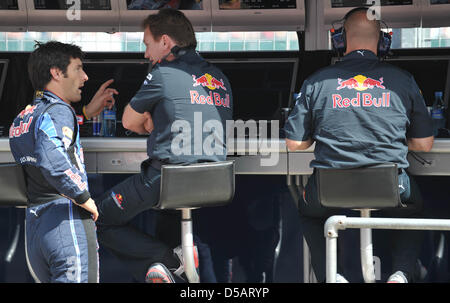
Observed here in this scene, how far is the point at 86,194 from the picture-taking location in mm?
2207

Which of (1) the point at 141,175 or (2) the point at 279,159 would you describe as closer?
(1) the point at 141,175

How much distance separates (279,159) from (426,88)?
42.9 inches

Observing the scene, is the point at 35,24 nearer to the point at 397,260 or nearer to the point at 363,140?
the point at 363,140

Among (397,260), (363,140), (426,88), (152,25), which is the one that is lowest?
(397,260)

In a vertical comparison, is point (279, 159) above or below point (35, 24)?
below

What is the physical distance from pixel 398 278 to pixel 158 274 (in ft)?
3.14

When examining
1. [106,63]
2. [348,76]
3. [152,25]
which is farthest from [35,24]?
[348,76]

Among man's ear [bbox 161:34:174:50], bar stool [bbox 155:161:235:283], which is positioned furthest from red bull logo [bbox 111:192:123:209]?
man's ear [bbox 161:34:174:50]

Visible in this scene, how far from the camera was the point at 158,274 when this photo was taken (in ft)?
8.31

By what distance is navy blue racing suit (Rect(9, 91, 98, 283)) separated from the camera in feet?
7.06

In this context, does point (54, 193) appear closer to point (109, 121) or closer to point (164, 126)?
point (164, 126)
